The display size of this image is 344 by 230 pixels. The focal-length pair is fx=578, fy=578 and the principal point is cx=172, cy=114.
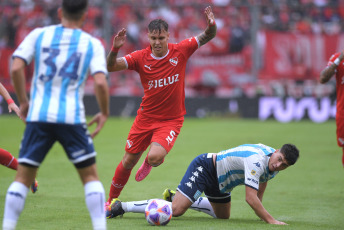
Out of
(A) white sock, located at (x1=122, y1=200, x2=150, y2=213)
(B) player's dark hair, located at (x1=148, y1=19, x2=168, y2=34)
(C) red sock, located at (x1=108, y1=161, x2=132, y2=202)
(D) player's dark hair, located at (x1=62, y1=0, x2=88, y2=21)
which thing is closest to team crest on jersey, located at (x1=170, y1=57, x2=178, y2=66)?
(B) player's dark hair, located at (x1=148, y1=19, x2=168, y2=34)

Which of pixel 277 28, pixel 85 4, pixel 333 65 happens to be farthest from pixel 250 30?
pixel 85 4

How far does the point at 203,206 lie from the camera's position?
6918mm

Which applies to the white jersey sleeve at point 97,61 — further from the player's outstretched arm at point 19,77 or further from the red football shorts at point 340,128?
the red football shorts at point 340,128

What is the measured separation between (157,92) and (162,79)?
0.56ft

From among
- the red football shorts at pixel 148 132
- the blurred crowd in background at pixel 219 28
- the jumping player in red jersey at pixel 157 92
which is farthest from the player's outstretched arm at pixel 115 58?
the blurred crowd in background at pixel 219 28

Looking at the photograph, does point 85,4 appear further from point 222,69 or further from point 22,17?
point 22,17

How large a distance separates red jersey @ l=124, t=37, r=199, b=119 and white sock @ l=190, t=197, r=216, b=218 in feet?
3.59

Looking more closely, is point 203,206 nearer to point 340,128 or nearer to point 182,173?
point 340,128

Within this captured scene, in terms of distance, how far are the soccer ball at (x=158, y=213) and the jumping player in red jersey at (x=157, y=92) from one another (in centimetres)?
86

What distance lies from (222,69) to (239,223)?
1390cm

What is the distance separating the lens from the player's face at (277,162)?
19.8ft

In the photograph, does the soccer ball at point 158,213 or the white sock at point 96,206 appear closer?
the white sock at point 96,206

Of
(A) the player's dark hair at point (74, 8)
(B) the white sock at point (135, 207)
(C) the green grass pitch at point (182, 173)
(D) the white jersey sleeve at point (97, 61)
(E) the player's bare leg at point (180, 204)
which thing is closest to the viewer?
(A) the player's dark hair at point (74, 8)

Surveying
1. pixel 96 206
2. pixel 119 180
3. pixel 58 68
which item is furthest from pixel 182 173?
pixel 58 68
